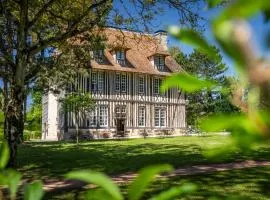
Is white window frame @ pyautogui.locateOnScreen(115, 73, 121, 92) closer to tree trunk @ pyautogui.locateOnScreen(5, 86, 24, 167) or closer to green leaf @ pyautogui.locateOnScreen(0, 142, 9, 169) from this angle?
tree trunk @ pyautogui.locateOnScreen(5, 86, 24, 167)

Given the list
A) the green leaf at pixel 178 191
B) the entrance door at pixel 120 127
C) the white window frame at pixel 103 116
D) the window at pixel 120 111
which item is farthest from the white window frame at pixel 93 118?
the green leaf at pixel 178 191

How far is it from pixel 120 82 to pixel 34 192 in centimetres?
4552

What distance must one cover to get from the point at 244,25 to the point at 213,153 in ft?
0.62

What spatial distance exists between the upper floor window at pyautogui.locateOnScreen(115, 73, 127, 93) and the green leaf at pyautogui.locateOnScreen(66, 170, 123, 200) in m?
45.3

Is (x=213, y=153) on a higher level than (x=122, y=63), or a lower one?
lower

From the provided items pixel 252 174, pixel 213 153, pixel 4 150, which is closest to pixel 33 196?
pixel 4 150

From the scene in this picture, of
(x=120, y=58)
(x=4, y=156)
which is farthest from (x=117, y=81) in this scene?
(x=4, y=156)

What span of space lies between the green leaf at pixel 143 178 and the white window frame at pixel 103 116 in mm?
44132

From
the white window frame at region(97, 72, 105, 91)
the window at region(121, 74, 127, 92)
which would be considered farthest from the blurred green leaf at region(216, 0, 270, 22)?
the window at region(121, 74, 127, 92)

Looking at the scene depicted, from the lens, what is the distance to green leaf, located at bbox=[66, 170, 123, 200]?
2.12 feet

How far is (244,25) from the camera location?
1.69ft

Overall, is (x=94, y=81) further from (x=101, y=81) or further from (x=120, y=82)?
(x=120, y=82)

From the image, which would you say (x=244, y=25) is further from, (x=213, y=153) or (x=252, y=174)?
(x=252, y=174)

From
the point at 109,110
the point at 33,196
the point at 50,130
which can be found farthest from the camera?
the point at 50,130
